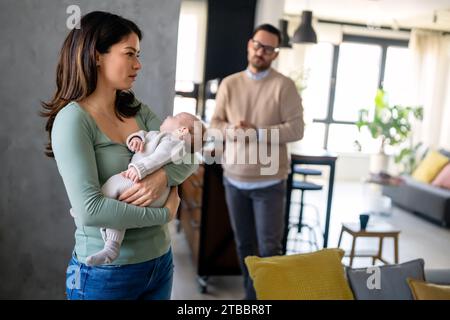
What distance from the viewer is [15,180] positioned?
61.9 inches

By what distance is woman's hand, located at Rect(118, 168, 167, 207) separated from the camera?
1.04m

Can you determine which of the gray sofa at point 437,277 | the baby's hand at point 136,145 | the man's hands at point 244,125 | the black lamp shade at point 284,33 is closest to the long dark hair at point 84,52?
the baby's hand at point 136,145

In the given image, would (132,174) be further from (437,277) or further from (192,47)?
(192,47)

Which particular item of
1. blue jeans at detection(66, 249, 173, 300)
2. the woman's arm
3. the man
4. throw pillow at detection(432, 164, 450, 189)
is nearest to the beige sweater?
the man

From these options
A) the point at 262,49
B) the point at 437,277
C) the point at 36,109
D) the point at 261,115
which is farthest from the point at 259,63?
the point at 437,277

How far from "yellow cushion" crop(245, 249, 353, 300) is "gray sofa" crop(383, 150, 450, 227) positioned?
1740 millimetres

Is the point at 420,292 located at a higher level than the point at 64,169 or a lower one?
lower

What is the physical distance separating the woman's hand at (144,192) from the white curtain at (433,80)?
1.97 meters

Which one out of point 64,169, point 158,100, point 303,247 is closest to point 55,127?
point 64,169

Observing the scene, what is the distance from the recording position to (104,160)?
1.05 m

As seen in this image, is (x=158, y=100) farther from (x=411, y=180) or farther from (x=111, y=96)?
(x=411, y=180)

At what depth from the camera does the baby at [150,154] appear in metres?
1.04

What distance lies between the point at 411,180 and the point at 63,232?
8.23 ft

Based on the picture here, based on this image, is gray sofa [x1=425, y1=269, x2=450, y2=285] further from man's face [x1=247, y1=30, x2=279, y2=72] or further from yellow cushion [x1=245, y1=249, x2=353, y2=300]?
man's face [x1=247, y1=30, x2=279, y2=72]
